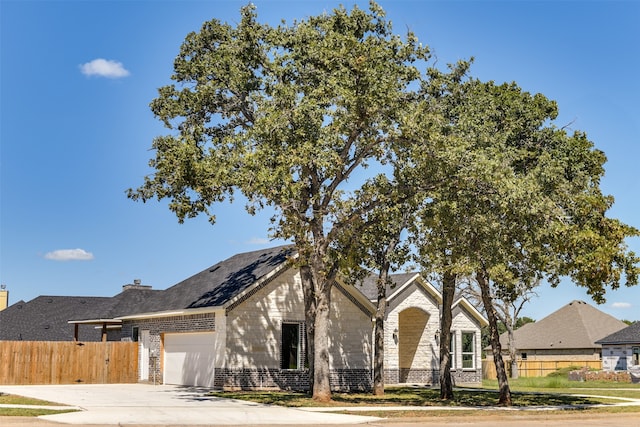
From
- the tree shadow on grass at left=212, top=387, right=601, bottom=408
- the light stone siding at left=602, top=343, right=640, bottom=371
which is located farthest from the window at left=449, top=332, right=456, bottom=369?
the light stone siding at left=602, top=343, right=640, bottom=371

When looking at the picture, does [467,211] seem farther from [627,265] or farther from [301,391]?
[301,391]

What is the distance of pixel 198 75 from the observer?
29.8m

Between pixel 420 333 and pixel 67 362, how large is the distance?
18593 millimetres

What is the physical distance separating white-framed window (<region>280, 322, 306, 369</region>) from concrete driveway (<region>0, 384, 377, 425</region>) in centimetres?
527

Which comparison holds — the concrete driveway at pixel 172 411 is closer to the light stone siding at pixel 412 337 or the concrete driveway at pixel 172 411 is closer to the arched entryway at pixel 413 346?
the light stone siding at pixel 412 337

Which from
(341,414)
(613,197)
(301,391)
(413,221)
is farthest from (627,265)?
(301,391)

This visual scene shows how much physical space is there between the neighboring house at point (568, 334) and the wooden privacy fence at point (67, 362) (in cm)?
3998

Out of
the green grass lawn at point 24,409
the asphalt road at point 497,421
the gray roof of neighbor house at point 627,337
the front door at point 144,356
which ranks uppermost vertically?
the gray roof of neighbor house at point 627,337

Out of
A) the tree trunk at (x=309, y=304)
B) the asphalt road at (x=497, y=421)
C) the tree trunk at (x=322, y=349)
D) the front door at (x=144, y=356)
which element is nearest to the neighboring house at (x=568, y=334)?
the front door at (x=144, y=356)

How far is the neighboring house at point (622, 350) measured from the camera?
5712 centimetres

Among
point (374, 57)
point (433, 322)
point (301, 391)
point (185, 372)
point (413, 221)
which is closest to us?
point (374, 57)

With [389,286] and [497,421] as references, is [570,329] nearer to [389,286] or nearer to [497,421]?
[389,286]

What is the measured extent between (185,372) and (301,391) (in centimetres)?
583

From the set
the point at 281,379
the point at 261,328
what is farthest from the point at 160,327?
the point at 281,379
